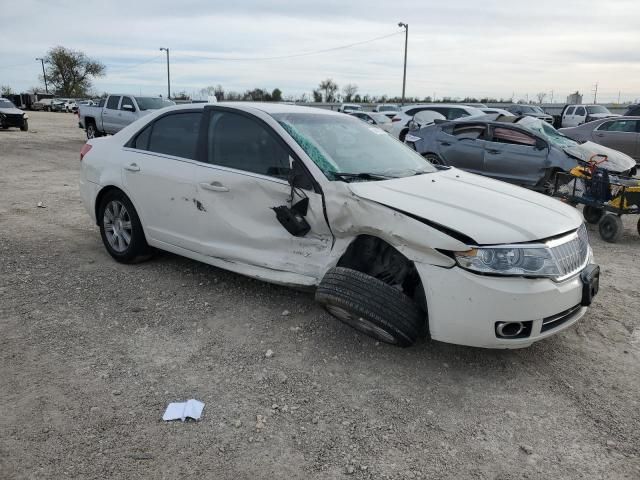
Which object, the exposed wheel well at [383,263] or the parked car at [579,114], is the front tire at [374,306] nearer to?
the exposed wheel well at [383,263]

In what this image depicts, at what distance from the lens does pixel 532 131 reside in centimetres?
956

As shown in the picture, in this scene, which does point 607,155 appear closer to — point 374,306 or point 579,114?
point 374,306

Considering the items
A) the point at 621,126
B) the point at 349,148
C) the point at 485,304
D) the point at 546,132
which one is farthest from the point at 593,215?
the point at 621,126

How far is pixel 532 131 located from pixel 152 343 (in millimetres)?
8180

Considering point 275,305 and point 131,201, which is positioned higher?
point 131,201

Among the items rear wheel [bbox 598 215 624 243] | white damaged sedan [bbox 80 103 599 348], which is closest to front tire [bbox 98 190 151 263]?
white damaged sedan [bbox 80 103 599 348]

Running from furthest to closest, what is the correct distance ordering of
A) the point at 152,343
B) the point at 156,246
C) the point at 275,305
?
the point at 156,246
the point at 275,305
the point at 152,343

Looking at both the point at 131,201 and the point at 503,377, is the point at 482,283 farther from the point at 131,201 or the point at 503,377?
the point at 131,201

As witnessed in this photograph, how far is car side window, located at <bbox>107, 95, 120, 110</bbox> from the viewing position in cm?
1846

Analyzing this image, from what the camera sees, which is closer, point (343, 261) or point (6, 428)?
point (6, 428)

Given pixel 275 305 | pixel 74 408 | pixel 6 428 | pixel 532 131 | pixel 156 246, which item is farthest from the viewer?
pixel 532 131

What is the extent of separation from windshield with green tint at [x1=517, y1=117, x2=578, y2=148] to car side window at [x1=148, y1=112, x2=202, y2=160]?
6945 mm

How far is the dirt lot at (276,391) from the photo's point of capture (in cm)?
255

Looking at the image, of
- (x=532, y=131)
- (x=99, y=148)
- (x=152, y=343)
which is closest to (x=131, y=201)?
(x=99, y=148)
